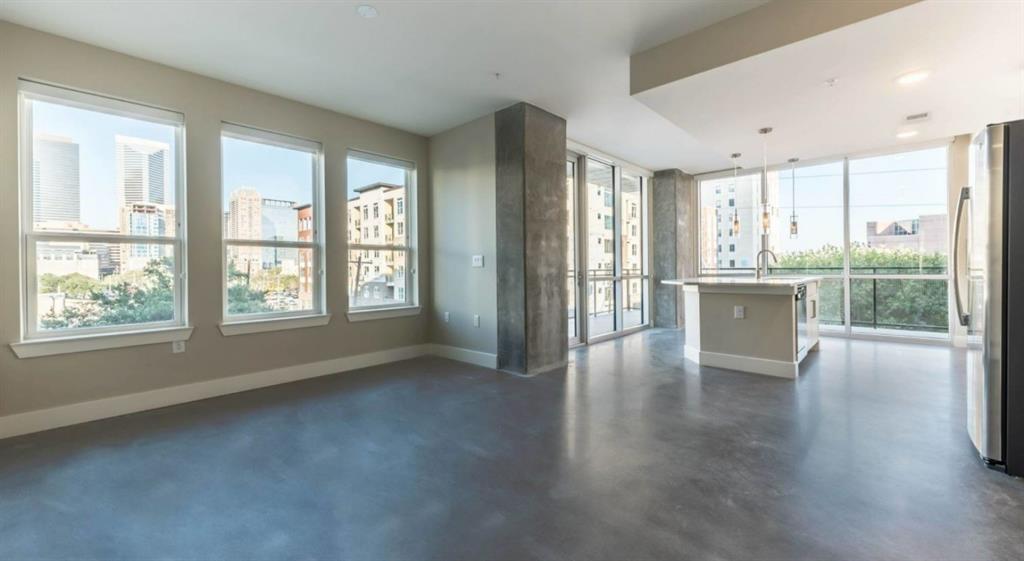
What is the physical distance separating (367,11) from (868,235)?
24.1ft

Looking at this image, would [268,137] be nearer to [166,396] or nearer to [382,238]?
[382,238]

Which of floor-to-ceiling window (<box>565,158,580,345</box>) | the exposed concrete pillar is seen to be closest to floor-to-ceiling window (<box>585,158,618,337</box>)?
floor-to-ceiling window (<box>565,158,580,345</box>)

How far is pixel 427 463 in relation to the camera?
244 cm

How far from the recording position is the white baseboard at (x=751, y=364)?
4180mm

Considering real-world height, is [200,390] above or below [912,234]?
below

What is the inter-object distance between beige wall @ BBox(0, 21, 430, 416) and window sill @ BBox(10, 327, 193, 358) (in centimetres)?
5

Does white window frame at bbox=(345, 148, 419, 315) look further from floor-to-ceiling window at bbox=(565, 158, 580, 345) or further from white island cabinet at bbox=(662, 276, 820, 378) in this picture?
white island cabinet at bbox=(662, 276, 820, 378)

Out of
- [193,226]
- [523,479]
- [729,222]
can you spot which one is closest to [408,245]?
[193,226]

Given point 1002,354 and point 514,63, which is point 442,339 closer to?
point 514,63

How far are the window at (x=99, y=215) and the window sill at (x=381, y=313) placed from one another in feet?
5.26

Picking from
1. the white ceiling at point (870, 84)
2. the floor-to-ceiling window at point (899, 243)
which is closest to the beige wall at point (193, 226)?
the white ceiling at point (870, 84)

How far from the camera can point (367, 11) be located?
2844 millimetres

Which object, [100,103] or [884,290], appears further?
[884,290]

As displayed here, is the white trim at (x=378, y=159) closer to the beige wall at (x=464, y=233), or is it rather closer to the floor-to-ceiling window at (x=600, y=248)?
the beige wall at (x=464, y=233)
